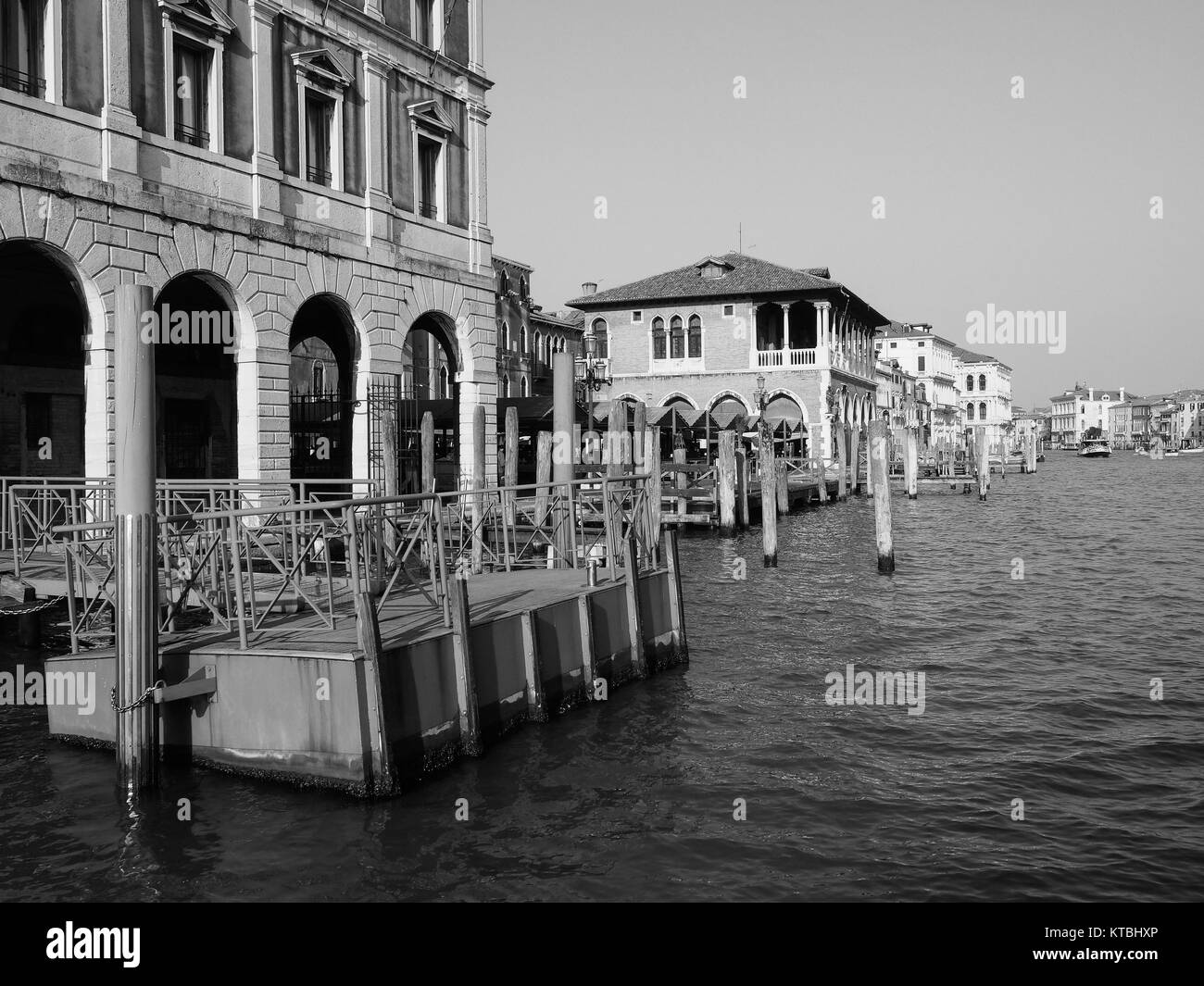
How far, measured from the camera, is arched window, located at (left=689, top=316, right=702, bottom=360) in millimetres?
52844

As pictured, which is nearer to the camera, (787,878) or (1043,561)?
(787,878)

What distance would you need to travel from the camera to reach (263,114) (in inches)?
787

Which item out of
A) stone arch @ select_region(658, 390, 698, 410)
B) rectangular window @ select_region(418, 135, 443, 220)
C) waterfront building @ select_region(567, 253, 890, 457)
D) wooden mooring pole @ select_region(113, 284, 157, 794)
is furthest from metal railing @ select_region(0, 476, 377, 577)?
stone arch @ select_region(658, 390, 698, 410)

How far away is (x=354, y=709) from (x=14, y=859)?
2.62 m

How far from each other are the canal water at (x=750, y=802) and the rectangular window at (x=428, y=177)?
13784 millimetres

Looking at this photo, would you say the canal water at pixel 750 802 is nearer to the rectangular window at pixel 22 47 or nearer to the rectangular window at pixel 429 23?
the rectangular window at pixel 22 47

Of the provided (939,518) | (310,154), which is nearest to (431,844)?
(310,154)

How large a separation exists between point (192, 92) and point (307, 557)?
1026 centimetres

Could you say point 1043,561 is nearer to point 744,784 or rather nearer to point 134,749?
point 744,784

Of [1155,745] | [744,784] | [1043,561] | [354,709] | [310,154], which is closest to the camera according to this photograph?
[354,709]

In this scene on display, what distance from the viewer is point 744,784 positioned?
9727 millimetres

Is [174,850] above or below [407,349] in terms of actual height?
below

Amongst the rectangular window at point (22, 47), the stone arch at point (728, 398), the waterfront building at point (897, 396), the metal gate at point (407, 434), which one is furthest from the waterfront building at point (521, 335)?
the rectangular window at point (22, 47)

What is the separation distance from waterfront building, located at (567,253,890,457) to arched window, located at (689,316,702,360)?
5 cm
